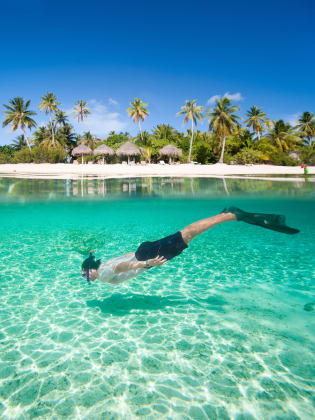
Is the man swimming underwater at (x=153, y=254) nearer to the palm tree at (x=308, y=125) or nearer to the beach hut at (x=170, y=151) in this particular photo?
the beach hut at (x=170, y=151)

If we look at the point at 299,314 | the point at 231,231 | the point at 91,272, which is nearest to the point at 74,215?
the point at 231,231

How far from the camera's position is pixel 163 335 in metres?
4.49

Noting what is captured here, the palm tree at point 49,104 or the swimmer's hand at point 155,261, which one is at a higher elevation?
the palm tree at point 49,104

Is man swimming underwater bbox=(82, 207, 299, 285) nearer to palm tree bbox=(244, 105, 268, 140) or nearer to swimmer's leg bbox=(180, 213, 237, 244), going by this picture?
swimmer's leg bbox=(180, 213, 237, 244)

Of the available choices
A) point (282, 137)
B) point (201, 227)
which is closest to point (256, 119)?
point (282, 137)

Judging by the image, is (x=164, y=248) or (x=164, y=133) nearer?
(x=164, y=248)

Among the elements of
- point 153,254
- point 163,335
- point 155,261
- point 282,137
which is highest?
point 282,137

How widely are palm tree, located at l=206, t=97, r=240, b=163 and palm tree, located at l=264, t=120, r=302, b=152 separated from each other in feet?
29.3

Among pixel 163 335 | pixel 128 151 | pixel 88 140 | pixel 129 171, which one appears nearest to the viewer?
pixel 163 335

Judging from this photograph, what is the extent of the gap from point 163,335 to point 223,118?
44.1m

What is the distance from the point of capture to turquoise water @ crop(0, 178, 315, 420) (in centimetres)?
322

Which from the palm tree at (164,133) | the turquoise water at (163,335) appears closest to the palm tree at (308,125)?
the palm tree at (164,133)

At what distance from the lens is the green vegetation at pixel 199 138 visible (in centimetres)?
4141

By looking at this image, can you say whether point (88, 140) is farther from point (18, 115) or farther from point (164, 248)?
point (164, 248)
